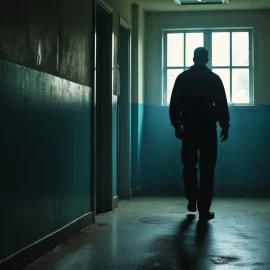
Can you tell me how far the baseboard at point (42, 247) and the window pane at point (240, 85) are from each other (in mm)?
4036

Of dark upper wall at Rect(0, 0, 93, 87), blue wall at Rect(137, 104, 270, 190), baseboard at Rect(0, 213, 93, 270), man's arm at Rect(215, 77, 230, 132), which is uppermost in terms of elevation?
dark upper wall at Rect(0, 0, 93, 87)

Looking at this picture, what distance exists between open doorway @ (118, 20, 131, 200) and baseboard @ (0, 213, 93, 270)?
8.36ft

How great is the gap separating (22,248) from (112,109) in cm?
323

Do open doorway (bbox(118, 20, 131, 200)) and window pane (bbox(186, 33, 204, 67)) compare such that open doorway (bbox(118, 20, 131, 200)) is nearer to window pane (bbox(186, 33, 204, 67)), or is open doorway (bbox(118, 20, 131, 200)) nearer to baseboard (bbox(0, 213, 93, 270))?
window pane (bbox(186, 33, 204, 67))

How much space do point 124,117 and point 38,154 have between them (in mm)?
4034

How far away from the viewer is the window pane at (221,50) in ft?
28.5

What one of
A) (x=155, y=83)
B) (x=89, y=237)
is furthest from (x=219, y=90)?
(x=155, y=83)

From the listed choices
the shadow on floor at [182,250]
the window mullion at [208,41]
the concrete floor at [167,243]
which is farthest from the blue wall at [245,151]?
the shadow on floor at [182,250]

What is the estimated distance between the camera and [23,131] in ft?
11.8

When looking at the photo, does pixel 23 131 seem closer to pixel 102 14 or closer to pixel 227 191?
pixel 102 14

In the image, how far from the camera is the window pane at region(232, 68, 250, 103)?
28.5 feet

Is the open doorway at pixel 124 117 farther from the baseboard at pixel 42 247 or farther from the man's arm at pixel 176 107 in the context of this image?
the baseboard at pixel 42 247

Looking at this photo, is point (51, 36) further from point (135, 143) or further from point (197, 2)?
point (197, 2)

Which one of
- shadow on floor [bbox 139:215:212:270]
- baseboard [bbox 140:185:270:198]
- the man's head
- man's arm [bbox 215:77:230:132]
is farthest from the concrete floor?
baseboard [bbox 140:185:270:198]
